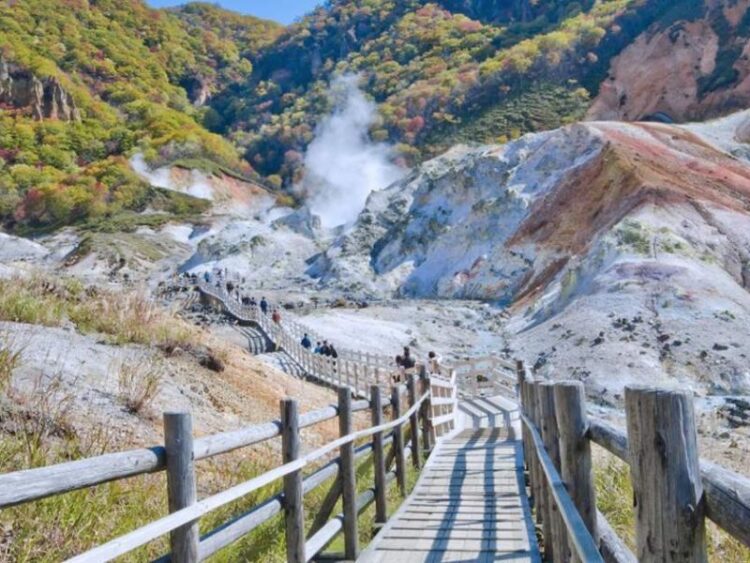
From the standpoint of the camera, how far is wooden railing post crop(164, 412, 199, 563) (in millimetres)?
2967

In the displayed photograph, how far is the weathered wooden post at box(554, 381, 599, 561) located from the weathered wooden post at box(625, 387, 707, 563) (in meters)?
1.34

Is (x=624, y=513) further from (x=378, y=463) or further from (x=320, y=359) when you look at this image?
(x=320, y=359)

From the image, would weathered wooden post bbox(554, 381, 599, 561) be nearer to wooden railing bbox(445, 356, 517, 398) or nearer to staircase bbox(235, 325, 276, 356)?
wooden railing bbox(445, 356, 517, 398)

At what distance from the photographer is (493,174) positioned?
5131cm

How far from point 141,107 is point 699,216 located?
114242 millimetres

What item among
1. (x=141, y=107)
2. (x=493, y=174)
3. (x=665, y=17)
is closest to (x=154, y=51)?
(x=141, y=107)

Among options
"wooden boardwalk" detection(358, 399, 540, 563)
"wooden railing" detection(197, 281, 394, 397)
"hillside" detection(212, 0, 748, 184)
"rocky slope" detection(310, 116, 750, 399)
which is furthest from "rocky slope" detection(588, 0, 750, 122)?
"wooden boardwalk" detection(358, 399, 540, 563)

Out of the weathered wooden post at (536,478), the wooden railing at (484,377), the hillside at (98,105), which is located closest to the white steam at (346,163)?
the hillside at (98,105)

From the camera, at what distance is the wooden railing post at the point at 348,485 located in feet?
19.1

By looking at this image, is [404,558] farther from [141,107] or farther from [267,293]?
[141,107]

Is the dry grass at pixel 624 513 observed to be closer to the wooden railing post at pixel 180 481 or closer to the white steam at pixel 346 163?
the wooden railing post at pixel 180 481

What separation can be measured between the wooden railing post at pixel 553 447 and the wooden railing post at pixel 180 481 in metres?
2.09

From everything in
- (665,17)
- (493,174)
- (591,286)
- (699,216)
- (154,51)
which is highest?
(154,51)

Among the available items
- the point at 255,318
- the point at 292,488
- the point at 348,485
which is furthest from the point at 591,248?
the point at 292,488
